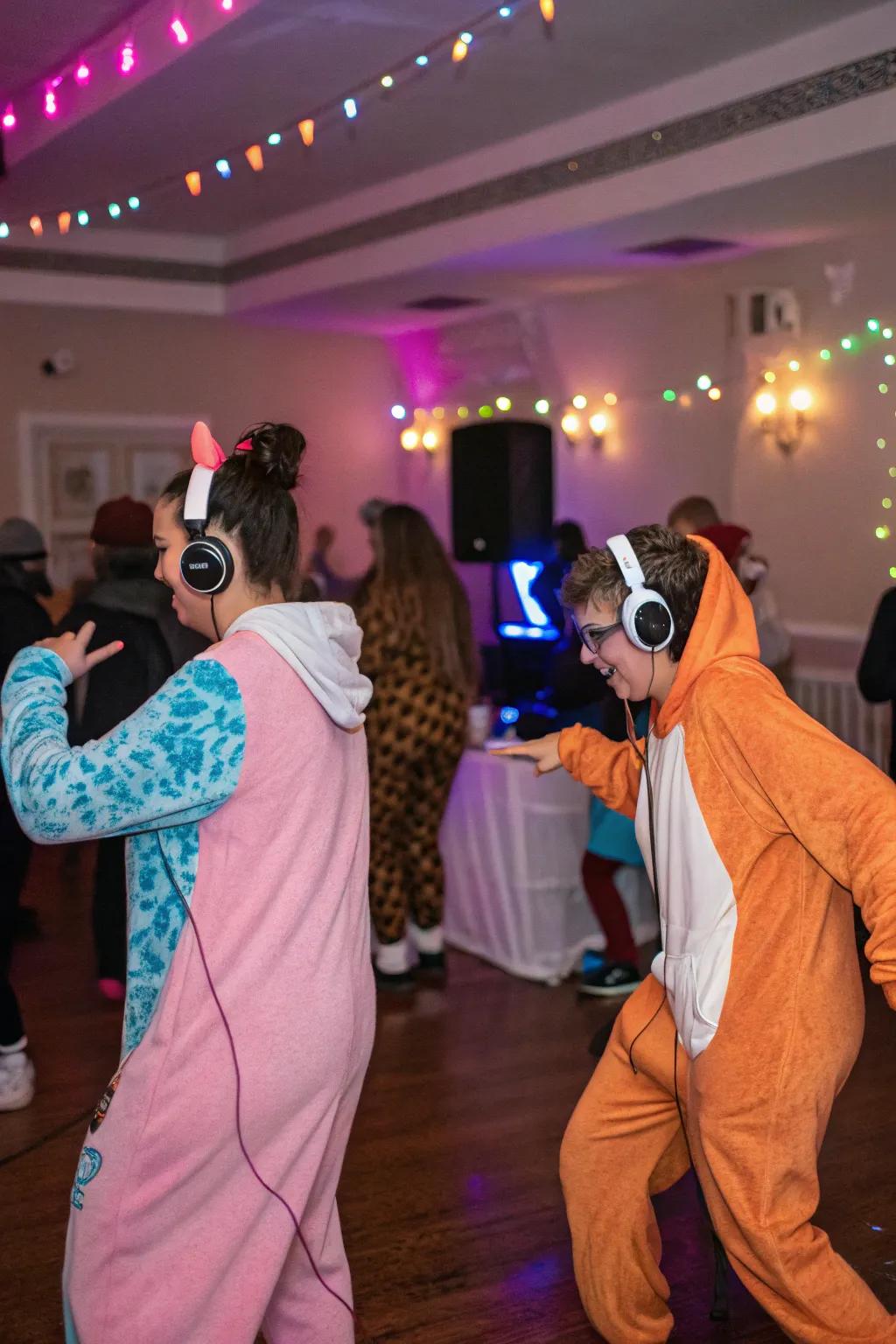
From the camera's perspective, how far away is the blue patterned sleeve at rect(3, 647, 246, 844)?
5.29ft

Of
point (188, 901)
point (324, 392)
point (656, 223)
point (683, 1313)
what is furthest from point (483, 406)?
point (188, 901)

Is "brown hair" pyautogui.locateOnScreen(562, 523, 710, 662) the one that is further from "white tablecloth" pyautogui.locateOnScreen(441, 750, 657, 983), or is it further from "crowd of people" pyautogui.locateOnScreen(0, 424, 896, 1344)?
"white tablecloth" pyautogui.locateOnScreen(441, 750, 657, 983)

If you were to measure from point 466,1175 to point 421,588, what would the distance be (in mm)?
1797

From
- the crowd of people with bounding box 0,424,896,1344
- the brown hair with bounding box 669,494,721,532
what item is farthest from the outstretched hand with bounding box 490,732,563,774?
the brown hair with bounding box 669,494,721,532

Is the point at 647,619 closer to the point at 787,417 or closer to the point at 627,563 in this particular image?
the point at 627,563

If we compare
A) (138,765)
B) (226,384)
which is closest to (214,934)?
(138,765)

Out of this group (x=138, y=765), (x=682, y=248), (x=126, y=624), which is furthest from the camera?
(x=682, y=248)

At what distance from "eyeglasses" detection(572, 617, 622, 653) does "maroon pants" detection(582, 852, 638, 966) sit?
2.23m

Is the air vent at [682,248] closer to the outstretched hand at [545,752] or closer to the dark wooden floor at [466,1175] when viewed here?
the dark wooden floor at [466,1175]

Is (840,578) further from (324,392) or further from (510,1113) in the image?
(324,392)

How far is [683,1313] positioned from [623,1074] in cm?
58

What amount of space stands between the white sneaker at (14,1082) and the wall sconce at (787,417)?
14.1 feet

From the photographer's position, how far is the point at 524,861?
14.9ft

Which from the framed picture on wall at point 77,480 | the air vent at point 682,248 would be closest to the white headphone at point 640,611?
the air vent at point 682,248
